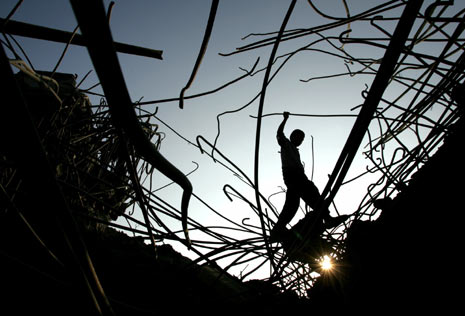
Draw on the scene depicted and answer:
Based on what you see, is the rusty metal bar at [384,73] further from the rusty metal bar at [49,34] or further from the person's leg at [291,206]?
the person's leg at [291,206]

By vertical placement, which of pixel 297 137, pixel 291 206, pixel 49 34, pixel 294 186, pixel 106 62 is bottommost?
pixel 106 62

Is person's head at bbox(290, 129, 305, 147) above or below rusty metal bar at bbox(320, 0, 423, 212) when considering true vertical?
above

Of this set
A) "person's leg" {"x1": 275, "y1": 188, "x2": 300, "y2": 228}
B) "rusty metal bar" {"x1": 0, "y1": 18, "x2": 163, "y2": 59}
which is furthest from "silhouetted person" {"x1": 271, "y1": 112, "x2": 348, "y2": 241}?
"rusty metal bar" {"x1": 0, "y1": 18, "x2": 163, "y2": 59}

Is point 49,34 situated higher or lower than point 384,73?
higher

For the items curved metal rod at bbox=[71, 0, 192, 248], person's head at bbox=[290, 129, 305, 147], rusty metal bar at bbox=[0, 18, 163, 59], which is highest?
person's head at bbox=[290, 129, 305, 147]

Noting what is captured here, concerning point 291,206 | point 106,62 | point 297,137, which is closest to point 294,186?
point 291,206

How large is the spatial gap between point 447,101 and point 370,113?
0.90 meters

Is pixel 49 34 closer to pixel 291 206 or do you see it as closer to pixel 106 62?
pixel 106 62

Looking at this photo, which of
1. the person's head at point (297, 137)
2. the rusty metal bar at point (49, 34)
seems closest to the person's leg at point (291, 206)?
the person's head at point (297, 137)

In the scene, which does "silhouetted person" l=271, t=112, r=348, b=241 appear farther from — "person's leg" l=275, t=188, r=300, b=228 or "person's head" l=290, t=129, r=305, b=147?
"person's head" l=290, t=129, r=305, b=147

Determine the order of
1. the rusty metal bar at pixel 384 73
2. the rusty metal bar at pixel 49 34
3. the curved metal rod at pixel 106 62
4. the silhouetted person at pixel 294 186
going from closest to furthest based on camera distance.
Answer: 1. the curved metal rod at pixel 106 62
2. the rusty metal bar at pixel 384 73
3. the rusty metal bar at pixel 49 34
4. the silhouetted person at pixel 294 186

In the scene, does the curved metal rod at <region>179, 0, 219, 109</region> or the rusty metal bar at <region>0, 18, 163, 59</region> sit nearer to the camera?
the curved metal rod at <region>179, 0, 219, 109</region>

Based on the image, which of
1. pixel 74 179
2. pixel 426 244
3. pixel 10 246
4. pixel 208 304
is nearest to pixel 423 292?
pixel 426 244

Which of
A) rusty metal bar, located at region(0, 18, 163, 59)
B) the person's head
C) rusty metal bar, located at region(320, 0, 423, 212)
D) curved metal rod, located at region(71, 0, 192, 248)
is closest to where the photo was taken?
curved metal rod, located at region(71, 0, 192, 248)
